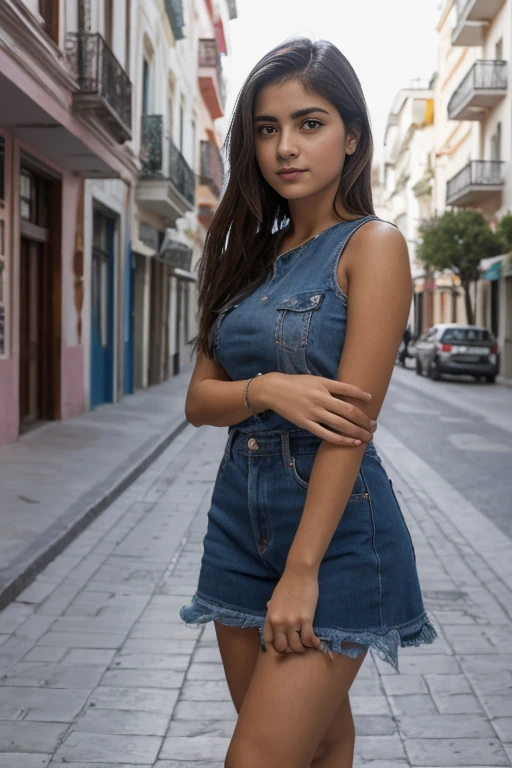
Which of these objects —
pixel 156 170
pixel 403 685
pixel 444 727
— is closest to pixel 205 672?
pixel 403 685

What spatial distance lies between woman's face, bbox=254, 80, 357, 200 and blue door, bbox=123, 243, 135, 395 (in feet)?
58.4

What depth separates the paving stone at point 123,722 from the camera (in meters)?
3.60

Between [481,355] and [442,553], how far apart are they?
21440mm

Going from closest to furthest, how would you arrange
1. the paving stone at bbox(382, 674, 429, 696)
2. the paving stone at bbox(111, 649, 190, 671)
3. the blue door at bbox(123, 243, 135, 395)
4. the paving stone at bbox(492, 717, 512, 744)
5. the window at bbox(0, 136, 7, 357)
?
the paving stone at bbox(492, 717, 512, 744) < the paving stone at bbox(382, 674, 429, 696) < the paving stone at bbox(111, 649, 190, 671) < the window at bbox(0, 136, 7, 357) < the blue door at bbox(123, 243, 135, 395)

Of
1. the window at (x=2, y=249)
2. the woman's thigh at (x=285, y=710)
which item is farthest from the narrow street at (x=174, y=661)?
the window at (x=2, y=249)

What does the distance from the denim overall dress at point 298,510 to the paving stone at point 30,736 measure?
1.62m

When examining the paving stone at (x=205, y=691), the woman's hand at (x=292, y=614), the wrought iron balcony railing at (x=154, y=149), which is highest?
the wrought iron balcony railing at (x=154, y=149)

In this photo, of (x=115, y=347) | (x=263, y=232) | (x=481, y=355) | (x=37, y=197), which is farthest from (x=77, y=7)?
(x=481, y=355)

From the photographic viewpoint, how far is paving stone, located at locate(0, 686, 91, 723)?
3736 millimetres

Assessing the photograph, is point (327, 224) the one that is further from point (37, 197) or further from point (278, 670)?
point (37, 197)

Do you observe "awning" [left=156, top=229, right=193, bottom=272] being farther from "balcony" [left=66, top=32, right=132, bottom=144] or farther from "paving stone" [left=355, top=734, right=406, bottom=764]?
"paving stone" [left=355, top=734, right=406, bottom=764]

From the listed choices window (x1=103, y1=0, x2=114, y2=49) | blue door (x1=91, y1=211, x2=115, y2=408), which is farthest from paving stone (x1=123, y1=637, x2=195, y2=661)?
window (x1=103, y1=0, x2=114, y2=49)

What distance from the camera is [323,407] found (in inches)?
72.7

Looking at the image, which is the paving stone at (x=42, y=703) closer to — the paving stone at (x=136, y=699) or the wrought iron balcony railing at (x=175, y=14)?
the paving stone at (x=136, y=699)
